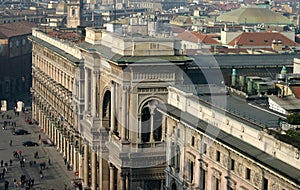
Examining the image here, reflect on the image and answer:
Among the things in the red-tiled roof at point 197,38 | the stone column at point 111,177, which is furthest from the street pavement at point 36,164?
the red-tiled roof at point 197,38

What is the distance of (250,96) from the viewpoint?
48.2 metres

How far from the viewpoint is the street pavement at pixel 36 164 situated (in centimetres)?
7294

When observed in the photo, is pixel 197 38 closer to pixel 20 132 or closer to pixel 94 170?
pixel 20 132

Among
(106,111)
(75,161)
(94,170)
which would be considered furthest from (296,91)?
(75,161)

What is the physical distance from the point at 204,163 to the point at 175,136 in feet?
17.0

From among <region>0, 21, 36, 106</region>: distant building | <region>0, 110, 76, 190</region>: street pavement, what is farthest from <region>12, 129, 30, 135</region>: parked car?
<region>0, 21, 36, 106</region>: distant building

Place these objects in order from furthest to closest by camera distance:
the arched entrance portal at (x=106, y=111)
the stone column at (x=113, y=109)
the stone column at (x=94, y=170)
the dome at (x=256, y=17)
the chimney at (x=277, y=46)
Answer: the dome at (x=256, y=17)
the chimney at (x=277, y=46)
the stone column at (x=94, y=170)
the arched entrance portal at (x=106, y=111)
the stone column at (x=113, y=109)

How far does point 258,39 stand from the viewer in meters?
104

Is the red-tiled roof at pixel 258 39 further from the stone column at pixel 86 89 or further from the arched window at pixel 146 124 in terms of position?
the arched window at pixel 146 124

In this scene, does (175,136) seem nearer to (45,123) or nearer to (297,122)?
(297,122)

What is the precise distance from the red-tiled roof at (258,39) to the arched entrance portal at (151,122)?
151 feet

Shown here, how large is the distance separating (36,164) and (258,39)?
1545 inches

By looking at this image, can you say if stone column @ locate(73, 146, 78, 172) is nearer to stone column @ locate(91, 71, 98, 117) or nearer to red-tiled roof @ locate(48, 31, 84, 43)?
stone column @ locate(91, 71, 98, 117)

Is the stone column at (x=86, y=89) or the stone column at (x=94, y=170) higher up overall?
the stone column at (x=86, y=89)
